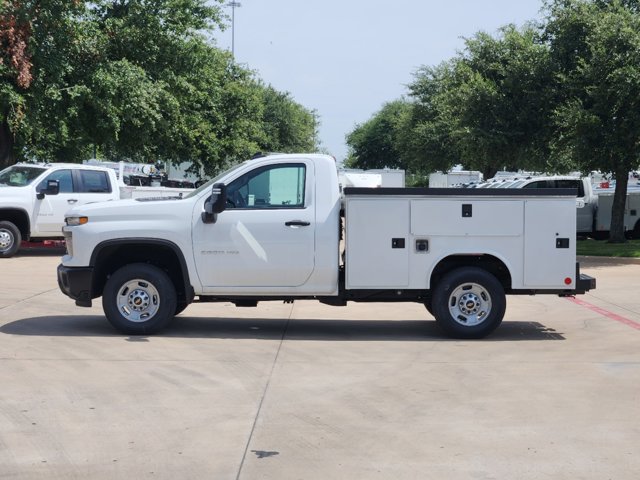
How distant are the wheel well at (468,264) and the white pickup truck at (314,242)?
121 mm

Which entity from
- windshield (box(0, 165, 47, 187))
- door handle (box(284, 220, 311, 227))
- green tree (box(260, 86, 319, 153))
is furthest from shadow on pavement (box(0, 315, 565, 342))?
green tree (box(260, 86, 319, 153))

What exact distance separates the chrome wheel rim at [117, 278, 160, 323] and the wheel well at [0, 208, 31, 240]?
11.3 m

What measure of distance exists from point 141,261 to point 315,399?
403 cm

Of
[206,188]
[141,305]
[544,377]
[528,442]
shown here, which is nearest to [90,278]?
[141,305]

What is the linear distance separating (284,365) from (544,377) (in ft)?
8.29

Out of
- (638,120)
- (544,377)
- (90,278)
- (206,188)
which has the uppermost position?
(638,120)

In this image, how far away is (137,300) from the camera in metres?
11.1

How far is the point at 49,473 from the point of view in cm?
592

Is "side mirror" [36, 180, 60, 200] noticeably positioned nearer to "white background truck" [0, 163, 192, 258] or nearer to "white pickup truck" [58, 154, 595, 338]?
"white background truck" [0, 163, 192, 258]

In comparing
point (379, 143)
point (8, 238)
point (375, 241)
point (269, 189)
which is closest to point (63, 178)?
point (8, 238)

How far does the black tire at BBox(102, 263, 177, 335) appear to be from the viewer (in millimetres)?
10953

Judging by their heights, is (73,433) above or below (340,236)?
below

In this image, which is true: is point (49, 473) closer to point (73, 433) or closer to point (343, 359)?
point (73, 433)

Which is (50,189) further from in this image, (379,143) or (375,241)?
(379,143)
